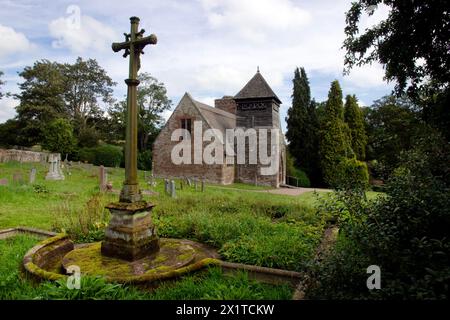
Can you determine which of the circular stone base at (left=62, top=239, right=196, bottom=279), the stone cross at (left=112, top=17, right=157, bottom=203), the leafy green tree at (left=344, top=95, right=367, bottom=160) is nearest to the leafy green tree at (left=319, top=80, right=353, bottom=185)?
the leafy green tree at (left=344, top=95, right=367, bottom=160)

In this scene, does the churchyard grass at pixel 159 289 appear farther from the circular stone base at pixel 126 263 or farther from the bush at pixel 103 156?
the bush at pixel 103 156

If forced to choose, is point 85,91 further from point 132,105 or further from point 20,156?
point 132,105

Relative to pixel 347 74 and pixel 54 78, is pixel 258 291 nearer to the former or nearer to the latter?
pixel 347 74

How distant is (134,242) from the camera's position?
4.91m

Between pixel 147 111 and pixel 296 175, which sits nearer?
pixel 296 175

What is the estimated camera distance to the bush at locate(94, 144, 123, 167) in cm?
3262

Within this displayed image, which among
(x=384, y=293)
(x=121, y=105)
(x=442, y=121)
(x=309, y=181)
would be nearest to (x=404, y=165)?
(x=442, y=121)

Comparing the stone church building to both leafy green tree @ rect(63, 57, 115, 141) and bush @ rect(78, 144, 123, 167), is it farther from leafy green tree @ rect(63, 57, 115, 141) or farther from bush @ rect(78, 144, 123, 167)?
leafy green tree @ rect(63, 57, 115, 141)

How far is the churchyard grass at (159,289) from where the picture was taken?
3.47 metres

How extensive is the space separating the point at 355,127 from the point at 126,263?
31659 millimetres

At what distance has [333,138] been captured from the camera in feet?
92.6

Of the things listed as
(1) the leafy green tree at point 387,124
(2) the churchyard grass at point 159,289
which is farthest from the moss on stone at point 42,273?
(1) the leafy green tree at point 387,124

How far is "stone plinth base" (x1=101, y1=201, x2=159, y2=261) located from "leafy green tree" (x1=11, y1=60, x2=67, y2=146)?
38620 mm

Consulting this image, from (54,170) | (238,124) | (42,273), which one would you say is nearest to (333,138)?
(238,124)
